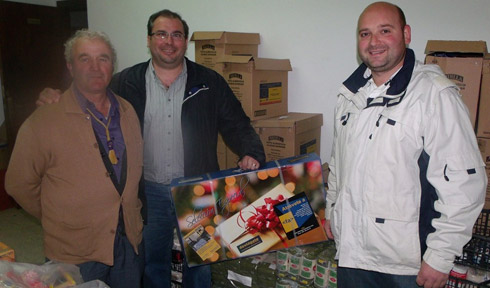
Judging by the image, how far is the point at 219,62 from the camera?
2.52m

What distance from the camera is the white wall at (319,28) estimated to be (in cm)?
229

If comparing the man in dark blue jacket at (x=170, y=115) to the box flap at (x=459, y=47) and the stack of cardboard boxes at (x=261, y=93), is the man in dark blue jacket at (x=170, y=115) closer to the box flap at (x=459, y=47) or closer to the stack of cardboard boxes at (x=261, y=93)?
the stack of cardboard boxes at (x=261, y=93)

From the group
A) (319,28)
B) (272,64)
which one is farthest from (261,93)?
(319,28)

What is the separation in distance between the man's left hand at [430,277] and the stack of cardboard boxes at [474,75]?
923 mm

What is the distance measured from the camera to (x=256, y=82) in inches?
97.7

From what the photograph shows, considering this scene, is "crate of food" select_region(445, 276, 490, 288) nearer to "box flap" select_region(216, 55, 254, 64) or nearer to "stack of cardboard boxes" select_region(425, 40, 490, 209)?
"stack of cardboard boxes" select_region(425, 40, 490, 209)

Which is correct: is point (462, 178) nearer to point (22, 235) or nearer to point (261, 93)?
point (261, 93)

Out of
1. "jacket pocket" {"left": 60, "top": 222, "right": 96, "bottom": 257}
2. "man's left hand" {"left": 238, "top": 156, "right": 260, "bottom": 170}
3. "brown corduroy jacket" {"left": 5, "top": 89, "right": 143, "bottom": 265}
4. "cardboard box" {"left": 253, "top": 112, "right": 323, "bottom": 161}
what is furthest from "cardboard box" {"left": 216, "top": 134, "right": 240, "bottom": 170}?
"jacket pocket" {"left": 60, "top": 222, "right": 96, "bottom": 257}

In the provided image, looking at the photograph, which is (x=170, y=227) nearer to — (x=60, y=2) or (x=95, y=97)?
(x=95, y=97)

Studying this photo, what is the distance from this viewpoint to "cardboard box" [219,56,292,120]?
96.6 inches

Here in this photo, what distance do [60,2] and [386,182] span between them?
439cm

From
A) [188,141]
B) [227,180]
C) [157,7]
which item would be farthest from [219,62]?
[157,7]

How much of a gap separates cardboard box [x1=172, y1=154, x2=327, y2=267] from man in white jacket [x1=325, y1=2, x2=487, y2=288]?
0.41 meters

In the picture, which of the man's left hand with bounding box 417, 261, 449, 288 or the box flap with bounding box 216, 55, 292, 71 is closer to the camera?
the man's left hand with bounding box 417, 261, 449, 288
